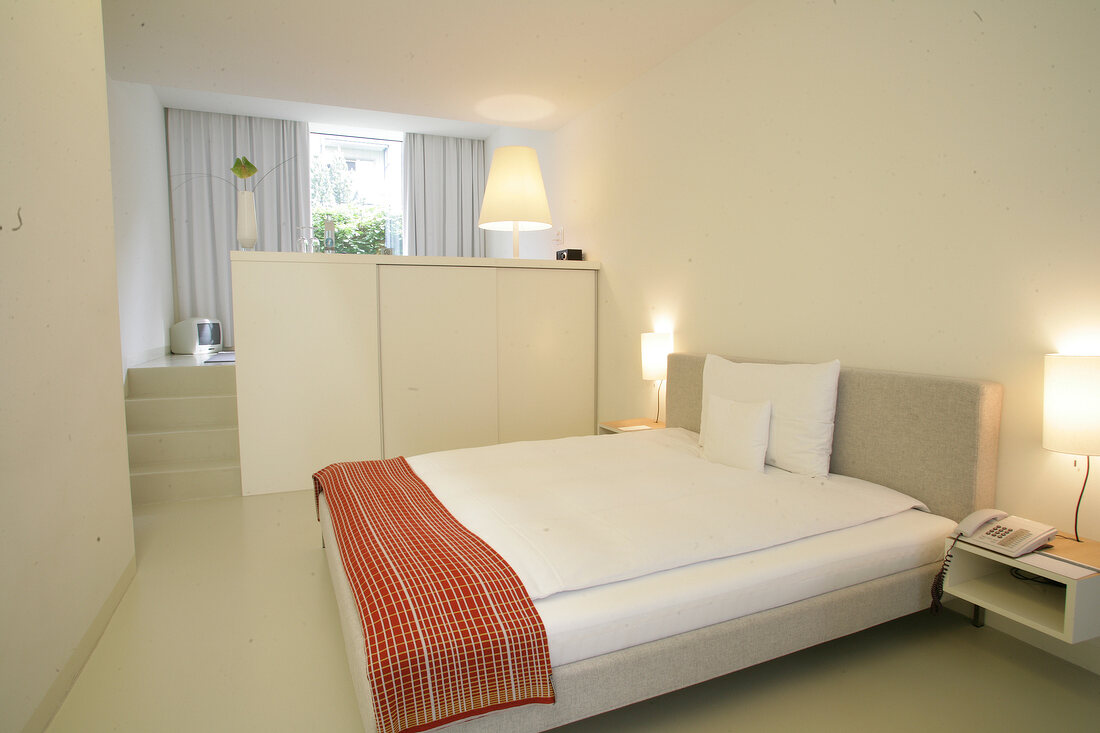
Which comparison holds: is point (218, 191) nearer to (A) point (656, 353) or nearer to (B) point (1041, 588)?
(A) point (656, 353)

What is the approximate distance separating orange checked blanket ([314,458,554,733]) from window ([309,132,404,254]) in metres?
5.30

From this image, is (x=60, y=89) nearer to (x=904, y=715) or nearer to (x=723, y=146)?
(x=723, y=146)

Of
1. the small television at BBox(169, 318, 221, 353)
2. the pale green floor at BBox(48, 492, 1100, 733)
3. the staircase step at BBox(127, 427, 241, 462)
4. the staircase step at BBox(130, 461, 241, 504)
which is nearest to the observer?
the pale green floor at BBox(48, 492, 1100, 733)

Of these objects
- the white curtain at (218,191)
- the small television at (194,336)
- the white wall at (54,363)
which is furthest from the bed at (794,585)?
the white curtain at (218,191)


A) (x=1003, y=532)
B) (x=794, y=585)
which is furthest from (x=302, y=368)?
(x=1003, y=532)

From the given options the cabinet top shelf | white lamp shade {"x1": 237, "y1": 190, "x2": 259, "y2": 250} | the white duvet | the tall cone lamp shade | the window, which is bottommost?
the white duvet

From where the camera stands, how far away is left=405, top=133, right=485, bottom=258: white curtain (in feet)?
20.6

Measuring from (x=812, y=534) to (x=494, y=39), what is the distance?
2761mm

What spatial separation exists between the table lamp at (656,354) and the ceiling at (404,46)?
5.23 feet

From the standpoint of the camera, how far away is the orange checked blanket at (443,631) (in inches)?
44.6

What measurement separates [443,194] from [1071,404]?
19.1 ft

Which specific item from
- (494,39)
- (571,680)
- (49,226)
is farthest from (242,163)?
(571,680)

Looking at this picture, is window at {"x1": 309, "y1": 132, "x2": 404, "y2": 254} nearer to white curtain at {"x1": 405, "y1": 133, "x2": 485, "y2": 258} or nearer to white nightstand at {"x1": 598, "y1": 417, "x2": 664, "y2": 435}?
white curtain at {"x1": 405, "y1": 133, "x2": 485, "y2": 258}

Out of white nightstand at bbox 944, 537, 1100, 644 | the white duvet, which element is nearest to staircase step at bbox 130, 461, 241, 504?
the white duvet
